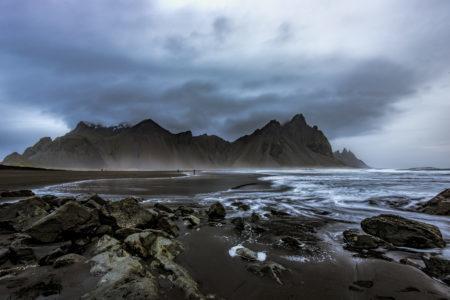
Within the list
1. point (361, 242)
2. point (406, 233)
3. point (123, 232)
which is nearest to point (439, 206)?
point (406, 233)

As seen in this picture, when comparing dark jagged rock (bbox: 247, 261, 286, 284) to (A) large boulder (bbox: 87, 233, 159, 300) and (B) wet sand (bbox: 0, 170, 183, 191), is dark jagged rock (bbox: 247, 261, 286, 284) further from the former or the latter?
(B) wet sand (bbox: 0, 170, 183, 191)

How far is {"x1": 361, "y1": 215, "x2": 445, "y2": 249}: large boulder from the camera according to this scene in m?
5.04

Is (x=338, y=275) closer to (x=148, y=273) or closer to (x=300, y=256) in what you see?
(x=300, y=256)

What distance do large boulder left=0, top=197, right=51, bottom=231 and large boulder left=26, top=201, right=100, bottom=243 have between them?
2.05 m

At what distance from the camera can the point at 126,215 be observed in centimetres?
586

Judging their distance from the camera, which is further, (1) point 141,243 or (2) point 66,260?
(1) point 141,243

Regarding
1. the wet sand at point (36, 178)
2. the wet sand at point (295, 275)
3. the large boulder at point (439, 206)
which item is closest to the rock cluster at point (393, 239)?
the wet sand at point (295, 275)

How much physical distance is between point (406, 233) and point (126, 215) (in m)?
7.93

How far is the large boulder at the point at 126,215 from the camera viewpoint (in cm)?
564

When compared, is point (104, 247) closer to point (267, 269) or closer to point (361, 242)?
point (267, 269)

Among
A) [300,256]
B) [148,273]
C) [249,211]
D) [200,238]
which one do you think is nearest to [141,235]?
[148,273]

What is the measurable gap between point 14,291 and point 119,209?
3.09 metres

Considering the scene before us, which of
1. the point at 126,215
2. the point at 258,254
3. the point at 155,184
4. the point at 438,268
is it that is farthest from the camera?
the point at 155,184

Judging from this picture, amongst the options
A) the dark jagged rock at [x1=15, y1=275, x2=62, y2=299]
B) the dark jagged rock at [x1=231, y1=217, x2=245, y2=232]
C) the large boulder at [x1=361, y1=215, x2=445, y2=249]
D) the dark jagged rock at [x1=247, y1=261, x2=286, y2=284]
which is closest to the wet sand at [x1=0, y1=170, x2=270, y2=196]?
the dark jagged rock at [x1=231, y1=217, x2=245, y2=232]
